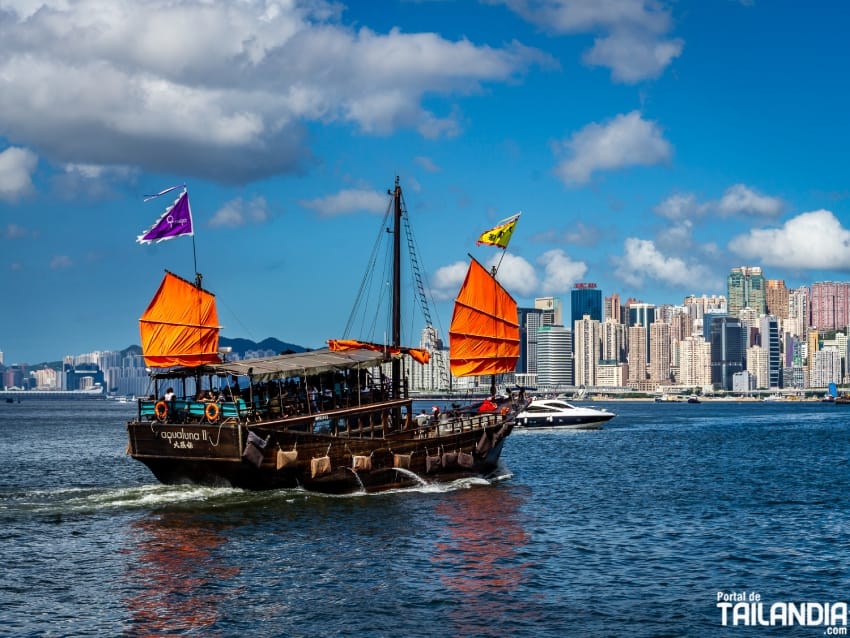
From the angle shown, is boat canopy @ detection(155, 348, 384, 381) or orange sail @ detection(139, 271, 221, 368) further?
orange sail @ detection(139, 271, 221, 368)

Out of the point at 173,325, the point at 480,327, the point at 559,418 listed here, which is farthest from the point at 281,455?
the point at 559,418

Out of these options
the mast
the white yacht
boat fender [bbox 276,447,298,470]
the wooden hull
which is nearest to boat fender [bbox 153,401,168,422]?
the wooden hull

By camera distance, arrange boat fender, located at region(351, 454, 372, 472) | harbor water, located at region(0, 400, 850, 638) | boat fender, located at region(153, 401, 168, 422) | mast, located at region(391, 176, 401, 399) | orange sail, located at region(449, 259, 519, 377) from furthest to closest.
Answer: orange sail, located at region(449, 259, 519, 377), mast, located at region(391, 176, 401, 399), boat fender, located at region(351, 454, 372, 472), boat fender, located at region(153, 401, 168, 422), harbor water, located at region(0, 400, 850, 638)

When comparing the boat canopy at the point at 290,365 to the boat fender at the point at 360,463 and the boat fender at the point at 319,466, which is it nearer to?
the boat fender at the point at 319,466

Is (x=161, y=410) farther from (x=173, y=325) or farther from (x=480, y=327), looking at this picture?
(x=480, y=327)

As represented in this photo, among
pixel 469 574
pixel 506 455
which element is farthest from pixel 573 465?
pixel 469 574

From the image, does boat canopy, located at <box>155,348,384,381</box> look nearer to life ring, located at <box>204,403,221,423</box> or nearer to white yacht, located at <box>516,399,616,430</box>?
life ring, located at <box>204,403,221,423</box>

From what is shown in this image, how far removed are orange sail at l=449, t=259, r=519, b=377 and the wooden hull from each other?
8784 millimetres

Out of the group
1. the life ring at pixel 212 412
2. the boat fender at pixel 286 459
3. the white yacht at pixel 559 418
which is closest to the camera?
the life ring at pixel 212 412

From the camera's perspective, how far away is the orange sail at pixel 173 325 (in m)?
43.2

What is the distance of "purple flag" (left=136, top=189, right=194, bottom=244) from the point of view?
1719 inches

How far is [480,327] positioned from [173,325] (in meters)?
16.2

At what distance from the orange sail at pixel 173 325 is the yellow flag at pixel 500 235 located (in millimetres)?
17265

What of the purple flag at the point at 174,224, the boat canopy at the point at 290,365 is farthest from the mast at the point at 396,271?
the purple flag at the point at 174,224
